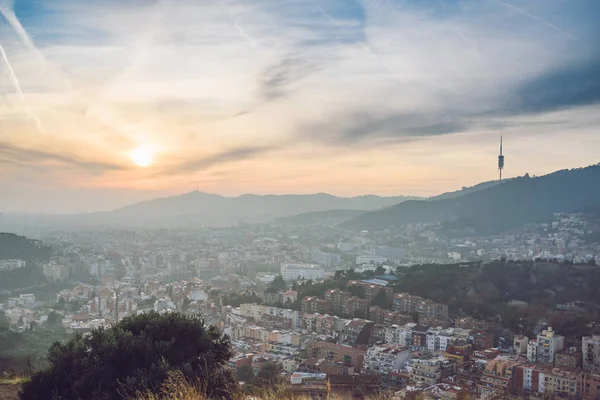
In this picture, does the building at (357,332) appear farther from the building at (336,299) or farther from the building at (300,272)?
the building at (300,272)

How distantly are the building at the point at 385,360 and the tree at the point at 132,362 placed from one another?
857 centimetres

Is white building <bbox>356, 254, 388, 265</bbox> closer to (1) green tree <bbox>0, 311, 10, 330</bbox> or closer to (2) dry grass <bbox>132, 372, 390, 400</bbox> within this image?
(1) green tree <bbox>0, 311, 10, 330</bbox>

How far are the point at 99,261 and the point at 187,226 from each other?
31.6 m

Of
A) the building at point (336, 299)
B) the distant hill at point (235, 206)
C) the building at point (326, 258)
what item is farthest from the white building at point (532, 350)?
the distant hill at point (235, 206)

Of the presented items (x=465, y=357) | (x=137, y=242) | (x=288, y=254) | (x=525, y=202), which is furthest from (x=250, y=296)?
(x=525, y=202)

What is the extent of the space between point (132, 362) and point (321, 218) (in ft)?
222

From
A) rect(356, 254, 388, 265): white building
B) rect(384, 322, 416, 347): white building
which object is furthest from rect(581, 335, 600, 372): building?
rect(356, 254, 388, 265): white building

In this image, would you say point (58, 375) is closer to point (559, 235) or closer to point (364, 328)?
point (364, 328)

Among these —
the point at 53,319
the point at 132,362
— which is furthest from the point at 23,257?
the point at 132,362

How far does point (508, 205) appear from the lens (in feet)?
176

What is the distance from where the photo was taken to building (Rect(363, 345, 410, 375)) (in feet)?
41.0

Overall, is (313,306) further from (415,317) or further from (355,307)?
(415,317)

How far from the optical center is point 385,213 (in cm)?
6247

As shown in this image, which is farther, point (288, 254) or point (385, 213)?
point (385, 213)
